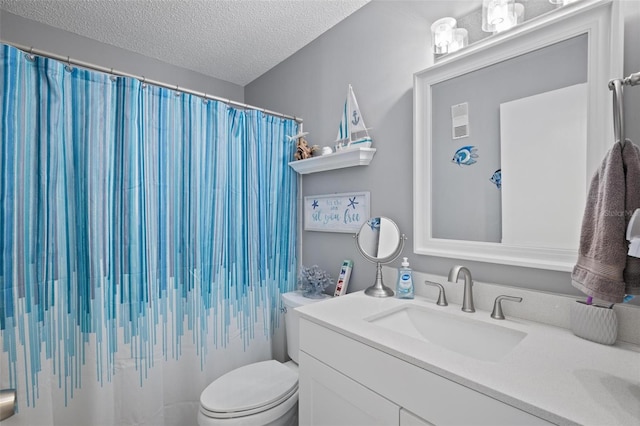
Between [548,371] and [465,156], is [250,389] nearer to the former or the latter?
[548,371]

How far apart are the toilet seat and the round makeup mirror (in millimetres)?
588

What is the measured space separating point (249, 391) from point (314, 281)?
0.63 m

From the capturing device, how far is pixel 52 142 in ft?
4.13

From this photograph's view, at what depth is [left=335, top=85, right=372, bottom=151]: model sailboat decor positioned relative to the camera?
1.58 m

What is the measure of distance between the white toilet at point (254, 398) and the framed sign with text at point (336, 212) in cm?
82

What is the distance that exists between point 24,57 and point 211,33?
1006 mm

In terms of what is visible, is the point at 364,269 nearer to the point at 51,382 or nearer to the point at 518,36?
the point at 518,36

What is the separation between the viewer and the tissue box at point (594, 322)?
2.74 feet

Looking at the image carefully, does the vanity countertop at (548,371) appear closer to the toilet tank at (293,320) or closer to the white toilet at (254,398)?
the white toilet at (254,398)

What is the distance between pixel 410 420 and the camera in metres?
0.79

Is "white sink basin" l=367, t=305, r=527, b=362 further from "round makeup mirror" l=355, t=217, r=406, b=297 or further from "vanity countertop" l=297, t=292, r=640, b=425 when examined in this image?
"round makeup mirror" l=355, t=217, r=406, b=297

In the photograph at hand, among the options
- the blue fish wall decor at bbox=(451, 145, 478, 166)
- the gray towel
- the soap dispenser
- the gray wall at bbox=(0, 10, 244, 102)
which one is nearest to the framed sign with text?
the soap dispenser

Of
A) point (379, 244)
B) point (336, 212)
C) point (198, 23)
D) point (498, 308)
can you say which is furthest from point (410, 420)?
point (198, 23)

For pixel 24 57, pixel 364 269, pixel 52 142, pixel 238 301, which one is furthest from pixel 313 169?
pixel 24 57
